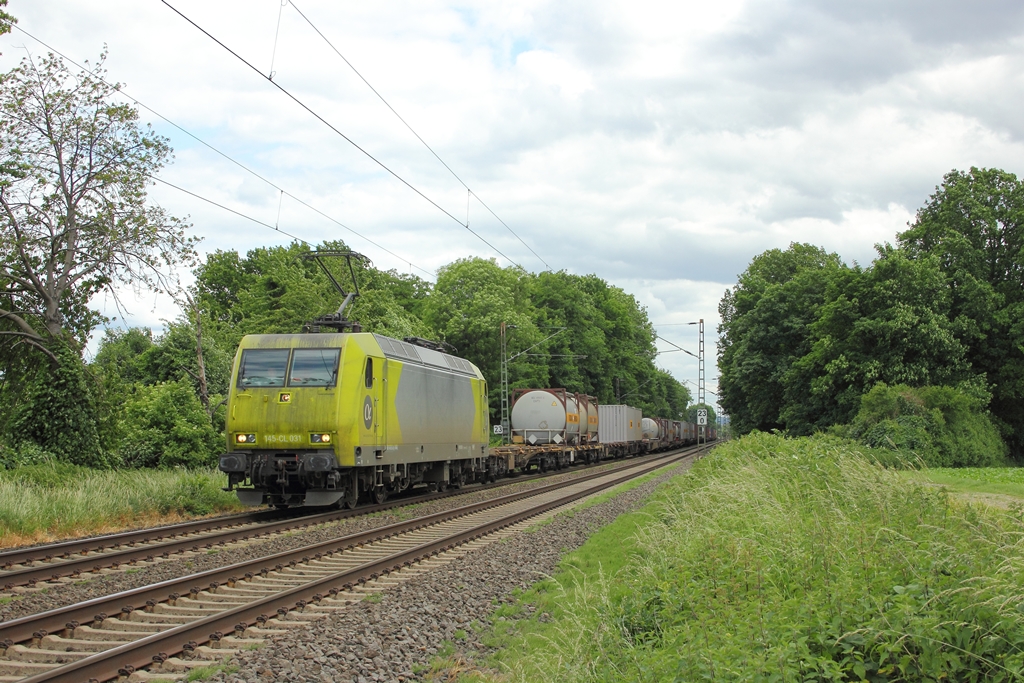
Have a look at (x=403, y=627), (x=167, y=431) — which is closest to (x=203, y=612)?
(x=403, y=627)

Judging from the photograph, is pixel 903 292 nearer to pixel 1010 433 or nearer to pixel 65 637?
pixel 1010 433

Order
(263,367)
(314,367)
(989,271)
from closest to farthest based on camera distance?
1. (314,367)
2. (263,367)
3. (989,271)

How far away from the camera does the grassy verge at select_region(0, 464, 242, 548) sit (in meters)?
12.9

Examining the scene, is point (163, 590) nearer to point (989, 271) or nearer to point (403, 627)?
point (403, 627)

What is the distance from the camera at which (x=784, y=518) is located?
770 centimetres

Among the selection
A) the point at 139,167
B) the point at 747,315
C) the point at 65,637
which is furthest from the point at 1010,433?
the point at 65,637

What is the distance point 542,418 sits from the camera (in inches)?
1393

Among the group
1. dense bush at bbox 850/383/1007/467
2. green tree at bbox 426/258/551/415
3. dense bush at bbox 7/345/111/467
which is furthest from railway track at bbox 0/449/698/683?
green tree at bbox 426/258/551/415

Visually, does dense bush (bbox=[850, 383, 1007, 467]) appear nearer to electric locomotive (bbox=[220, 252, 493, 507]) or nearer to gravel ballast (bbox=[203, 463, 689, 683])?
electric locomotive (bbox=[220, 252, 493, 507])

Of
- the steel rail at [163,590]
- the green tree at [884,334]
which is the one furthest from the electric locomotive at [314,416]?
the green tree at [884,334]

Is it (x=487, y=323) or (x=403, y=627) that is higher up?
(x=487, y=323)

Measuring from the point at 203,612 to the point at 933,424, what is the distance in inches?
1089

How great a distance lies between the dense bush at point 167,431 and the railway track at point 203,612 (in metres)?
9.93

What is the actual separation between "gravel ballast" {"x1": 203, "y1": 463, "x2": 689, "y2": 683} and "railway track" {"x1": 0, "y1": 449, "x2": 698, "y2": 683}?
1.31 ft
